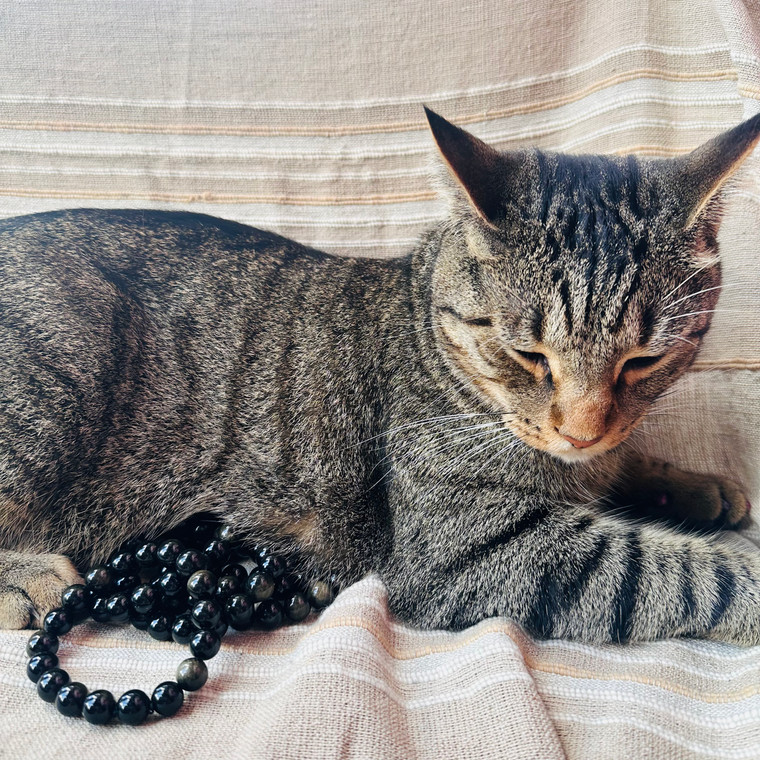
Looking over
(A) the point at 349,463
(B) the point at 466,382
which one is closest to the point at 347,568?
(A) the point at 349,463

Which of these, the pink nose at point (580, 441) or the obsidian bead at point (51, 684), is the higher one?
the pink nose at point (580, 441)

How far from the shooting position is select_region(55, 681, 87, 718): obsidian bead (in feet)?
2.28

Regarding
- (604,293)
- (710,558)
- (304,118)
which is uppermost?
(304,118)

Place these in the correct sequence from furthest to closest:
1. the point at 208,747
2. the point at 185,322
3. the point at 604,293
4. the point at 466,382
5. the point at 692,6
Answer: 1. the point at 692,6
2. the point at 185,322
3. the point at 466,382
4. the point at 604,293
5. the point at 208,747

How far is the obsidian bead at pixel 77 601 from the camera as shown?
0.86 metres

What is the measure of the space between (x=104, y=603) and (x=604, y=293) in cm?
79

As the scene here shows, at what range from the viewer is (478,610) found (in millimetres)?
880

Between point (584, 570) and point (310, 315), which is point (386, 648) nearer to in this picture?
point (584, 570)

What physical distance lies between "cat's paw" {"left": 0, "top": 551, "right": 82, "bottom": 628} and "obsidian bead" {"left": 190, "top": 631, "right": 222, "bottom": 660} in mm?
240

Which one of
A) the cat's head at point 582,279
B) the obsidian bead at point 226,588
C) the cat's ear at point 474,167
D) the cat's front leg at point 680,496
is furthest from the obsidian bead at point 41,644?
the cat's front leg at point 680,496

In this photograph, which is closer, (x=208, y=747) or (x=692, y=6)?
(x=208, y=747)

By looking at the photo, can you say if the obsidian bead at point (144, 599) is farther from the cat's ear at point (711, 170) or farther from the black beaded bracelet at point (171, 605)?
the cat's ear at point (711, 170)

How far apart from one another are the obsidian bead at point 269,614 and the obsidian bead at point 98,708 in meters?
0.23

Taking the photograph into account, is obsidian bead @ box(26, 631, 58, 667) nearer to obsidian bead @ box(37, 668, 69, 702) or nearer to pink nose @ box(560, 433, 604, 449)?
obsidian bead @ box(37, 668, 69, 702)
